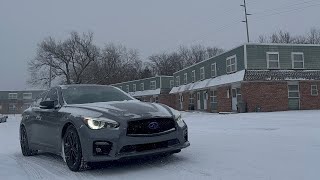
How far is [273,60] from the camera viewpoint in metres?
30.8

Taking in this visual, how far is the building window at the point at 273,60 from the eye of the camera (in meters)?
30.6

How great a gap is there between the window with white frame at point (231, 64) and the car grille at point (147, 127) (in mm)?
26505

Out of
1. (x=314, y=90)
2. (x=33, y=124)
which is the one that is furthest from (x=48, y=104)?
(x=314, y=90)

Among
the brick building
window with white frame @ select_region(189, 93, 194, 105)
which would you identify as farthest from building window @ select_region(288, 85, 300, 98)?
window with white frame @ select_region(189, 93, 194, 105)

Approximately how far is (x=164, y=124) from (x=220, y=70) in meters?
29.8

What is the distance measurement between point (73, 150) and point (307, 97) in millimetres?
27598

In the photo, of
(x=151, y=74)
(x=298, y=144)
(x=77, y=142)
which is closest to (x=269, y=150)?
(x=298, y=144)

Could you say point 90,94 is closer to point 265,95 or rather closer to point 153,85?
point 265,95

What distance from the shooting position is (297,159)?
6.10 meters

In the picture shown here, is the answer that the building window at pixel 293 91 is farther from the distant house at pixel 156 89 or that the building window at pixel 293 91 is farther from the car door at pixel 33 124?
the distant house at pixel 156 89

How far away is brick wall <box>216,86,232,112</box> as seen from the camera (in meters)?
33.1

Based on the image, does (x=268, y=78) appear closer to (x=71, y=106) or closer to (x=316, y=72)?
(x=316, y=72)

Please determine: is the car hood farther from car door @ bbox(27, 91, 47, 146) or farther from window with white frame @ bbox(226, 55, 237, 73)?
window with white frame @ bbox(226, 55, 237, 73)

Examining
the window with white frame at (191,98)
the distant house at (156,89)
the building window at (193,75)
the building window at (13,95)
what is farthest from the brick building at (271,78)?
the building window at (13,95)
